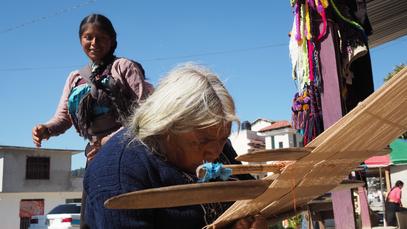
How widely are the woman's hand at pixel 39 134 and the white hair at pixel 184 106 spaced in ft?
3.44

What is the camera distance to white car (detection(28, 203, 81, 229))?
12.9 m

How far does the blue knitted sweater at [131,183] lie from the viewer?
1.44m

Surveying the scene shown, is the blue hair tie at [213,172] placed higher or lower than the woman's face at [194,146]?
lower

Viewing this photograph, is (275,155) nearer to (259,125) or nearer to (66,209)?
(66,209)

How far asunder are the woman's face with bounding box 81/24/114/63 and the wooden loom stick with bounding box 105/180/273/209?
58.8 inches

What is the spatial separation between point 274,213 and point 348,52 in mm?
1686

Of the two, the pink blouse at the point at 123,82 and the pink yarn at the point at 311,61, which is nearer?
the pink blouse at the point at 123,82

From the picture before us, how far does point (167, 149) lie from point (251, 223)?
391 millimetres

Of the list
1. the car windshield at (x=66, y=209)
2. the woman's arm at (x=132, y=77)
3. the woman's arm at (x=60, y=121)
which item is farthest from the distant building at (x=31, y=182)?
the woman's arm at (x=132, y=77)

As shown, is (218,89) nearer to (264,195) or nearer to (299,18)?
(264,195)

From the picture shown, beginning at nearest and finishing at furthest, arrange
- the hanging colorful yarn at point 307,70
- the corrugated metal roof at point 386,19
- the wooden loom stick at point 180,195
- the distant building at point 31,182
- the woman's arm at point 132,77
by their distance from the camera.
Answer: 1. the wooden loom stick at point 180,195
2. the woman's arm at point 132,77
3. the hanging colorful yarn at point 307,70
4. the corrugated metal roof at point 386,19
5. the distant building at point 31,182

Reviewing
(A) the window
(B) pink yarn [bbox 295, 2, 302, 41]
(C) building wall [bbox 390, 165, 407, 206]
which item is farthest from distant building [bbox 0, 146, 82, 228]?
(B) pink yarn [bbox 295, 2, 302, 41]

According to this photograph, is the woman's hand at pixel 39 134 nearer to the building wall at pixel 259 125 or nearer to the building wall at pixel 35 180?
the building wall at pixel 35 180

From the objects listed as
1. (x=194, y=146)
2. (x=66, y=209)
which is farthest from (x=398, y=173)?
(x=194, y=146)
